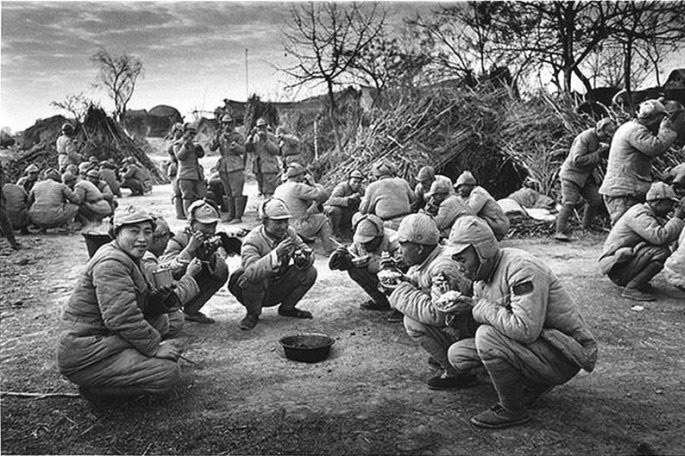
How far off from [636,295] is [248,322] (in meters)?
4.43

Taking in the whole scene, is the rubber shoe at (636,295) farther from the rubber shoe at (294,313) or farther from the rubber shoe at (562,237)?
the rubber shoe at (294,313)

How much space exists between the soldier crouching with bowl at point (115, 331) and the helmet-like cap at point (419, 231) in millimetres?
1987

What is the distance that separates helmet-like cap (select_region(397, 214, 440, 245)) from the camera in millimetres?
4812

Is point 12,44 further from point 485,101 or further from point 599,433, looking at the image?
point 485,101

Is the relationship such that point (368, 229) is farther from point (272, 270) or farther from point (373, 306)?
point (272, 270)

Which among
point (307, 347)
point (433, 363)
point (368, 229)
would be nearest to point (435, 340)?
point (433, 363)

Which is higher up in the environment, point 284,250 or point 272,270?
point 284,250

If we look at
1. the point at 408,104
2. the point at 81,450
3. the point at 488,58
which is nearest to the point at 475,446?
the point at 81,450

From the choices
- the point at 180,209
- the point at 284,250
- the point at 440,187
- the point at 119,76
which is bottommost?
the point at 180,209

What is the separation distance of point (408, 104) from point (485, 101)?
185 centimetres

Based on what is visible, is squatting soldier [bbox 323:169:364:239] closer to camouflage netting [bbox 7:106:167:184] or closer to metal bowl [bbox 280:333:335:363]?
metal bowl [bbox 280:333:335:363]

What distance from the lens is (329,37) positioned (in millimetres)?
16062

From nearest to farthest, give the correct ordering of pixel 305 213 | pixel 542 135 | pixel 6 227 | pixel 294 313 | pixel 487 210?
pixel 294 313 < pixel 487 210 < pixel 305 213 < pixel 6 227 < pixel 542 135

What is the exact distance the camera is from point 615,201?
27.2 ft
